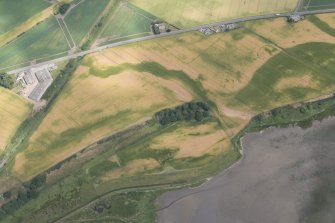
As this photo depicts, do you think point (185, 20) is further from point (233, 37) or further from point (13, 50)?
point (13, 50)

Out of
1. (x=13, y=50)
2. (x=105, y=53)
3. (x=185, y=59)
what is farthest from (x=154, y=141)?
(x=13, y=50)

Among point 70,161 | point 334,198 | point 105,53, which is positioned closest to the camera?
point 334,198

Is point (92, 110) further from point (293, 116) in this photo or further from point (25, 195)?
point (293, 116)

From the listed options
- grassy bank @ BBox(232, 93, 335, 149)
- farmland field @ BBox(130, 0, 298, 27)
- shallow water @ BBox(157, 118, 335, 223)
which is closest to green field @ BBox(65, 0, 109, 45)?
farmland field @ BBox(130, 0, 298, 27)

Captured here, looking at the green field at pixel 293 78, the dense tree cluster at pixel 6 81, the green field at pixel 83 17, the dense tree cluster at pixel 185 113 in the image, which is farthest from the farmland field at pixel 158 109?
the dense tree cluster at pixel 6 81

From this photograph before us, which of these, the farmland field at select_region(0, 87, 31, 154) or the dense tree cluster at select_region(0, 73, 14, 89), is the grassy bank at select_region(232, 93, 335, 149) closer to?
the farmland field at select_region(0, 87, 31, 154)

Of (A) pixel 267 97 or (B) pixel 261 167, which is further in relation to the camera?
(A) pixel 267 97
